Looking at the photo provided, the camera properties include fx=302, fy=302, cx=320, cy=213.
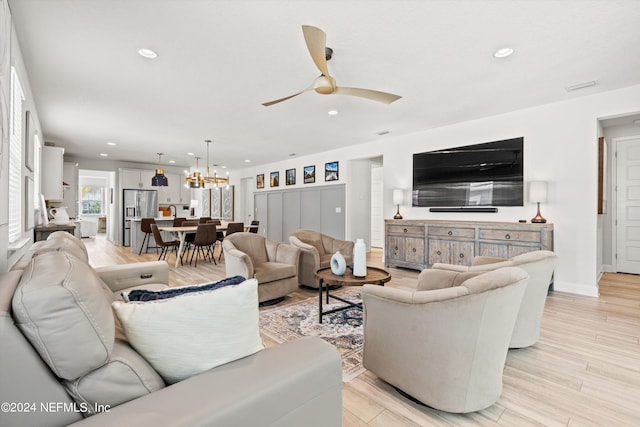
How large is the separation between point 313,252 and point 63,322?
10.7 feet

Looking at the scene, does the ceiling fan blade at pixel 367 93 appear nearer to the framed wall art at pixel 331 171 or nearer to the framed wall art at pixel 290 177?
the framed wall art at pixel 331 171

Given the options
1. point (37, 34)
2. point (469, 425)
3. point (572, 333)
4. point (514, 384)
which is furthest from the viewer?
point (572, 333)

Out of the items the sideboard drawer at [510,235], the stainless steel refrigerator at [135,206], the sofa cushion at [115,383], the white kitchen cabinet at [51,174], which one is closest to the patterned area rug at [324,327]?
the sofa cushion at [115,383]

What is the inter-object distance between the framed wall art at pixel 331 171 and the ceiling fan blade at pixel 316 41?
498 cm

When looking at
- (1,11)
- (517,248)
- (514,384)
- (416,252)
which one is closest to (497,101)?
(517,248)

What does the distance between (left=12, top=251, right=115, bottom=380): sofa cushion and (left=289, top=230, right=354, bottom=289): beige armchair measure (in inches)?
126

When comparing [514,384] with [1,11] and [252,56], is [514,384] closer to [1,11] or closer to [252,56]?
[252,56]

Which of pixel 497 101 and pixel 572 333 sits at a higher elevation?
pixel 497 101

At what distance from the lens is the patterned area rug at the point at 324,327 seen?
233 centimetres

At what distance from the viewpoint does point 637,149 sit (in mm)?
4828

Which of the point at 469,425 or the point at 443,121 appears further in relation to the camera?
the point at 443,121

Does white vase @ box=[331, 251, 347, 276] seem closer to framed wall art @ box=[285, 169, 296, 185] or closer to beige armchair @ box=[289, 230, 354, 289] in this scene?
beige armchair @ box=[289, 230, 354, 289]

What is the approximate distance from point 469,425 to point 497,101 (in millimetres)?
3931

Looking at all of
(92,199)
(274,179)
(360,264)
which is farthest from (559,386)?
(92,199)
